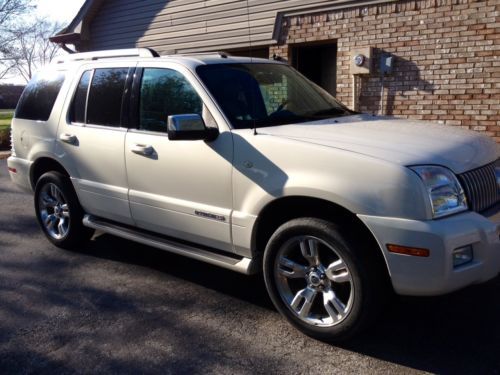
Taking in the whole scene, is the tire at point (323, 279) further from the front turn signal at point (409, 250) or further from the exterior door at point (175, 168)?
the exterior door at point (175, 168)

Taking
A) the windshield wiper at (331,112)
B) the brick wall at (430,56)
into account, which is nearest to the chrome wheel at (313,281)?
the windshield wiper at (331,112)

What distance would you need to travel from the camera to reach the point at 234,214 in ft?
11.8

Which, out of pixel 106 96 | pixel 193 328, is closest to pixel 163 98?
pixel 106 96

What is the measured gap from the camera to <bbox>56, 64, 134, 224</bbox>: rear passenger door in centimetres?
442

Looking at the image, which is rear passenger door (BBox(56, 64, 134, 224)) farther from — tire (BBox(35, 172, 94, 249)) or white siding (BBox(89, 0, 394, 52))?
white siding (BBox(89, 0, 394, 52))

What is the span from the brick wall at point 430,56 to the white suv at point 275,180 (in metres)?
3.70

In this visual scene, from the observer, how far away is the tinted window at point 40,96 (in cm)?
518

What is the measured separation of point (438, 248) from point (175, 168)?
6.67 feet

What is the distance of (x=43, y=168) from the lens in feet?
17.9

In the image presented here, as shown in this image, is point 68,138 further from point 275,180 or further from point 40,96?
point 275,180

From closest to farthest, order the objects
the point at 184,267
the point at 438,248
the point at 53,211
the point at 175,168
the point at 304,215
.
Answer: the point at 438,248
the point at 304,215
the point at 175,168
the point at 184,267
the point at 53,211

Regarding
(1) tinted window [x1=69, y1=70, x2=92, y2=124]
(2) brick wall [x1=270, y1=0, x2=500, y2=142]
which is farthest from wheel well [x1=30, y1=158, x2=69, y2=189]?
(2) brick wall [x1=270, y1=0, x2=500, y2=142]

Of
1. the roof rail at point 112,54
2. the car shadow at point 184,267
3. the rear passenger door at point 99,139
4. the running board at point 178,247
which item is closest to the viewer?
the running board at point 178,247

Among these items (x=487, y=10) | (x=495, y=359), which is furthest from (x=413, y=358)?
(x=487, y=10)
